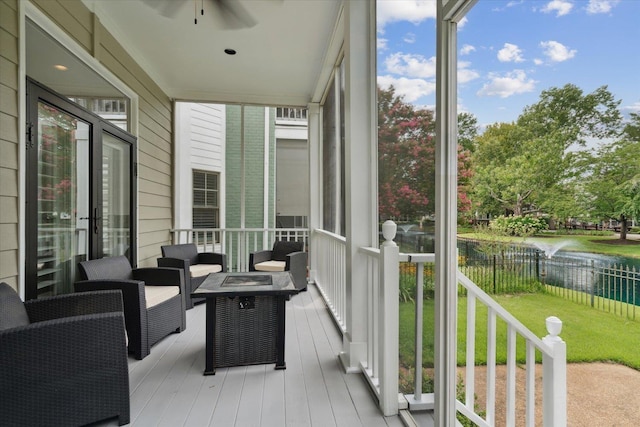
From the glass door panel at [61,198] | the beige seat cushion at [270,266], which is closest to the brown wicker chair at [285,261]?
the beige seat cushion at [270,266]

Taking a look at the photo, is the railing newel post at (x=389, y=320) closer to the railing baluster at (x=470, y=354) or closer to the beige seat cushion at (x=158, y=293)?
the railing baluster at (x=470, y=354)

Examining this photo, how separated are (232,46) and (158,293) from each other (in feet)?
9.70

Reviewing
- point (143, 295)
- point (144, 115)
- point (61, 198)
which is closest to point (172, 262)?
point (143, 295)

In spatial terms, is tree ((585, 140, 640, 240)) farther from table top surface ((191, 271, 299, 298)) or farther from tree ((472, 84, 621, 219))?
table top surface ((191, 271, 299, 298))

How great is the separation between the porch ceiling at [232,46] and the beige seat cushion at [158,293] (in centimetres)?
261

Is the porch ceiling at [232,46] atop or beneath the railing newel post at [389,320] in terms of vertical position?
atop

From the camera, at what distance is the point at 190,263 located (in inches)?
178

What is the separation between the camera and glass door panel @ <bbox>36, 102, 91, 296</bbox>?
2512 mm

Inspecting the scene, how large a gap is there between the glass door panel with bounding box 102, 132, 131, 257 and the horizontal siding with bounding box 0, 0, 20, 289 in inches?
49.8

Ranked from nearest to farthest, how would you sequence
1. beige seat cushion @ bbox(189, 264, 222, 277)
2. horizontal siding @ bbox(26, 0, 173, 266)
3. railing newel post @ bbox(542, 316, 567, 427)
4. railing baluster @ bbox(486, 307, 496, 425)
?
railing newel post @ bbox(542, 316, 567, 427) → railing baluster @ bbox(486, 307, 496, 425) → horizontal siding @ bbox(26, 0, 173, 266) → beige seat cushion @ bbox(189, 264, 222, 277)

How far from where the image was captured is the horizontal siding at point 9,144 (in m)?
2.10

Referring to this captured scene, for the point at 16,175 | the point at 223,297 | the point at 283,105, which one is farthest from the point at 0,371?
the point at 283,105

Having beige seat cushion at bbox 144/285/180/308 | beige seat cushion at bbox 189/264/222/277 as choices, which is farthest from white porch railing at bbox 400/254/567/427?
beige seat cushion at bbox 189/264/222/277

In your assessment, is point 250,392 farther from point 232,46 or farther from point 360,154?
point 232,46
